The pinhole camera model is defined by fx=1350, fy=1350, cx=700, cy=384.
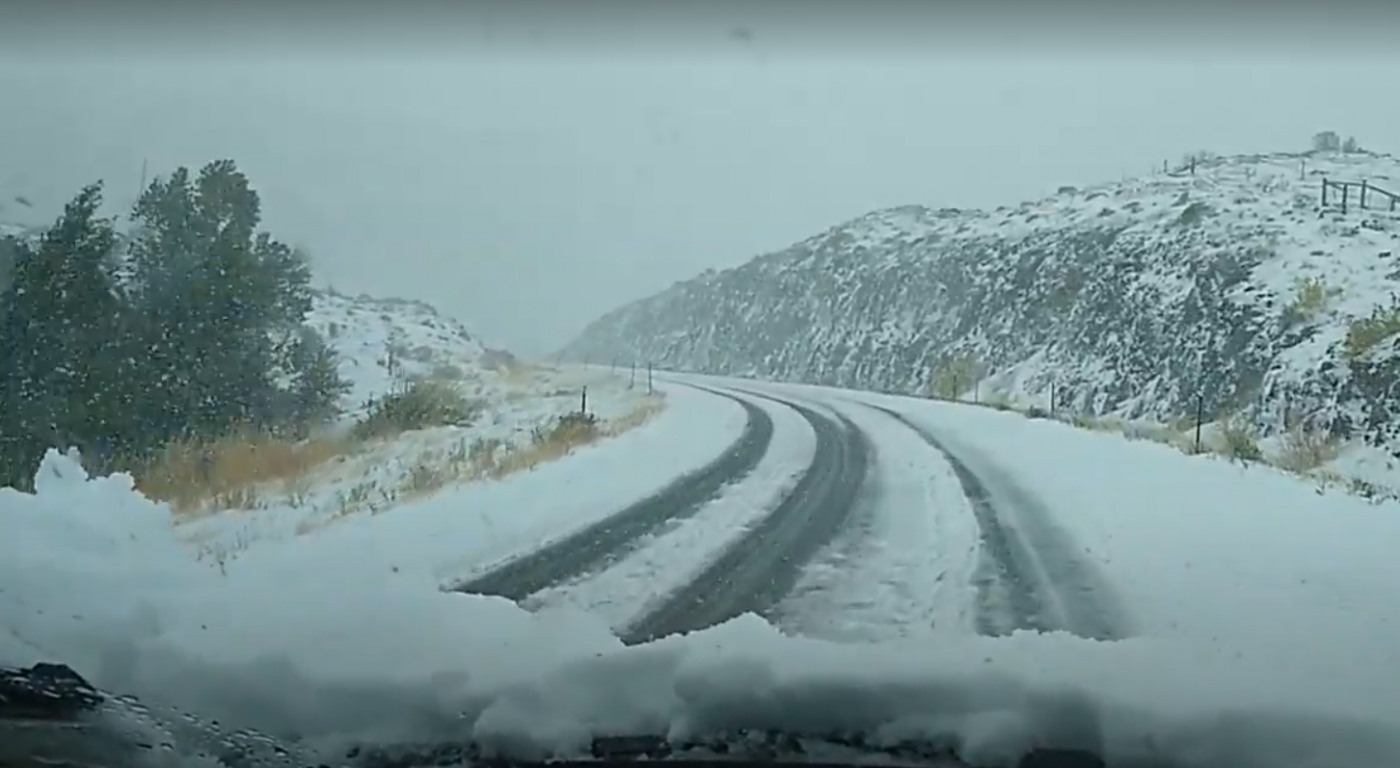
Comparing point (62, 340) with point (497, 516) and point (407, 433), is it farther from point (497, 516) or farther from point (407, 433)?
point (497, 516)

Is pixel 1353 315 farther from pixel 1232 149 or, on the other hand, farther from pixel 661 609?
pixel 661 609

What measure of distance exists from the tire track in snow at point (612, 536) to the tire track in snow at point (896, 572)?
1.01 meters

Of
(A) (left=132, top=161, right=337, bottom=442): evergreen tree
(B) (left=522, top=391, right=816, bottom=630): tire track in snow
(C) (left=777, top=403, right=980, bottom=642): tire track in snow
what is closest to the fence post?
(C) (left=777, top=403, right=980, bottom=642): tire track in snow

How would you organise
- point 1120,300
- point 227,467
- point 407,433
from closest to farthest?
point 227,467 < point 407,433 < point 1120,300

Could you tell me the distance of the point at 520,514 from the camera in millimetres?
7605

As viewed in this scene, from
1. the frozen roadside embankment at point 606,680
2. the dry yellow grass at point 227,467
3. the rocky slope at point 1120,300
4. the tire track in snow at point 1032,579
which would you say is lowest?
the frozen roadside embankment at point 606,680

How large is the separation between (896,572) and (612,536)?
166 centimetres

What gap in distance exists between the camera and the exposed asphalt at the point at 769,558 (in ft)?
18.0

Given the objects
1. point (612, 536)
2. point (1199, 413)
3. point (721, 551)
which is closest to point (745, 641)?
point (721, 551)

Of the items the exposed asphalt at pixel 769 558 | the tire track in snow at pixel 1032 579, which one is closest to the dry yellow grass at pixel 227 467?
the exposed asphalt at pixel 769 558

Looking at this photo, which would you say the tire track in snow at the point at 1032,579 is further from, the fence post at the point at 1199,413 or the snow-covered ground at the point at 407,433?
the snow-covered ground at the point at 407,433

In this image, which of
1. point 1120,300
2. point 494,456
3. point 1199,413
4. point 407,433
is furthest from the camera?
point 1120,300

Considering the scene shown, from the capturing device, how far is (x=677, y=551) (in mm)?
6918

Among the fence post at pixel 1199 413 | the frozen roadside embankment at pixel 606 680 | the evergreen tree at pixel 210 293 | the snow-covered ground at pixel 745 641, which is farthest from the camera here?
the fence post at pixel 1199 413
